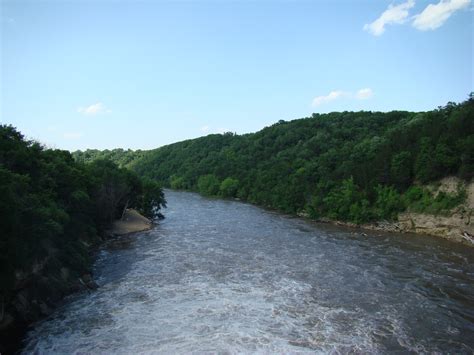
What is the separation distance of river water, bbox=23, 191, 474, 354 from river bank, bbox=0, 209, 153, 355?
690 millimetres

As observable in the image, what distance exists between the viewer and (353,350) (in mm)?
17000

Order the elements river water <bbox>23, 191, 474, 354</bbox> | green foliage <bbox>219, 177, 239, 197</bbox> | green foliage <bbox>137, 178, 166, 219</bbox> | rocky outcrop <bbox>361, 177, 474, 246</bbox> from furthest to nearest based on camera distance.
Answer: green foliage <bbox>219, 177, 239, 197</bbox>, green foliage <bbox>137, 178, 166, 219</bbox>, rocky outcrop <bbox>361, 177, 474, 246</bbox>, river water <bbox>23, 191, 474, 354</bbox>

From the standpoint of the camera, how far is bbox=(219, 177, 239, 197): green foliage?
9094 cm

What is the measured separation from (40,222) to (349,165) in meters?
48.6

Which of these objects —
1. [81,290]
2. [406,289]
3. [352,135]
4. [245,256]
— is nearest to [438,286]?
[406,289]

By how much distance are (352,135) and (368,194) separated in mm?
37830

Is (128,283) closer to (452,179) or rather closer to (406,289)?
(406,289)

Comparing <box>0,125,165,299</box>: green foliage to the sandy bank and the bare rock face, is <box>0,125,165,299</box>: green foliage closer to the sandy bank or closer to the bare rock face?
the sandy bank

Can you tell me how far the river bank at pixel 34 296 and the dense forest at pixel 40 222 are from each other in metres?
0.05

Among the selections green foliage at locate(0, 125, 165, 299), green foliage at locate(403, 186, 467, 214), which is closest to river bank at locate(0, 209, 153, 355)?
green foliage at locate(0, 125, 165, 299)

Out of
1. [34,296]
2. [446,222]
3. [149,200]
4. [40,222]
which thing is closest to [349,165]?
[446,222]

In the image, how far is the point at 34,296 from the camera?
21.3 meters

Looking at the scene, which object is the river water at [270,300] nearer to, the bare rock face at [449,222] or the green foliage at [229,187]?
the bare rock face at [449,222]

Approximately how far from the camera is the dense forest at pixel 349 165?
4562cm
